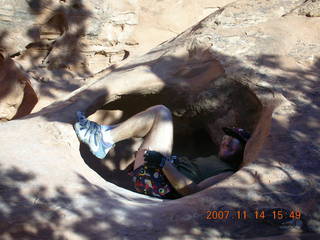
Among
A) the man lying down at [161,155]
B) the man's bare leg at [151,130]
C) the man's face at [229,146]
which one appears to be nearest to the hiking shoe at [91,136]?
the man lying down at [161,155]

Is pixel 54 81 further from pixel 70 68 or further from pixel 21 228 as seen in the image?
pixel 21 228

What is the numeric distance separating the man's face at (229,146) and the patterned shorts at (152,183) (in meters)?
0.68

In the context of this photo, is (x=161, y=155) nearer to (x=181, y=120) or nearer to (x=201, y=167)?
(x=201, y=167)

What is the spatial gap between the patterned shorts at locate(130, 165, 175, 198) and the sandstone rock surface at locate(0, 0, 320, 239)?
7.2 inches

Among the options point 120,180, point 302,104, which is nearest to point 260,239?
point 302,104

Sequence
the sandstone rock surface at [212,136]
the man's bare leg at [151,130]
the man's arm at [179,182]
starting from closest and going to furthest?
the sandstone rock surface at [212,136] < the man's arm at [179,182] < the man's bare leg at [151,130]

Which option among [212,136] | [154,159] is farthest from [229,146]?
[154,159]

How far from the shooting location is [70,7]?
5719mm

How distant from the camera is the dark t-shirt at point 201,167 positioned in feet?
11.9

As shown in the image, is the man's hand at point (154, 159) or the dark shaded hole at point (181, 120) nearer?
the man's hand at point (154, 159)

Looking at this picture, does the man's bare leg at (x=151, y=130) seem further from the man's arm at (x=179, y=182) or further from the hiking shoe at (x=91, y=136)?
the man's arm at (x=179, y=182)

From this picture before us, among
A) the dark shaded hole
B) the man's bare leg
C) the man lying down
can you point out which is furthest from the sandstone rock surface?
the man's bare leg

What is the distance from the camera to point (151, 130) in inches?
145

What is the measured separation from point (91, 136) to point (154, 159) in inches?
Result: 22.0
